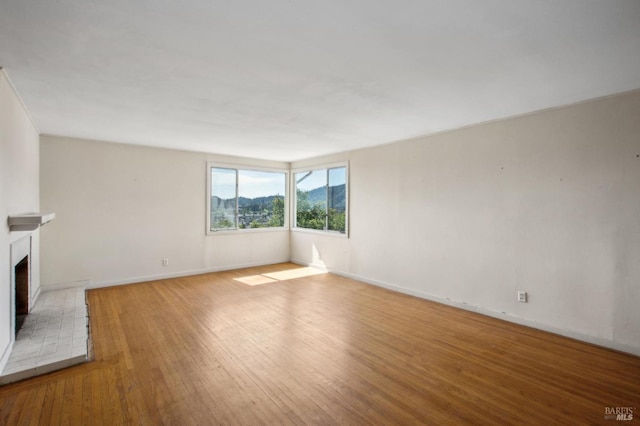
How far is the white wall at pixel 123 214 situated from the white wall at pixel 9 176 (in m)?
1.07

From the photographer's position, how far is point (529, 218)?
357cm

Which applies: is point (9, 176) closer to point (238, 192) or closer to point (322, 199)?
point (238, 192)

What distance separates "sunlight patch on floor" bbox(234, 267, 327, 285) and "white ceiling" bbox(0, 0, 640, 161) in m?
3.07

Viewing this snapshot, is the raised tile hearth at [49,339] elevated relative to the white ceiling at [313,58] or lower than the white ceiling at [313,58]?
lower

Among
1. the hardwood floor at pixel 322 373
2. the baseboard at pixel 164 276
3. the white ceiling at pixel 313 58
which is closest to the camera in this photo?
the white ceiling at pixel 313 58

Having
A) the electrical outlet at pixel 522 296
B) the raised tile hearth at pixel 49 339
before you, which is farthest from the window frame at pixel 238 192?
the electrical outlet at pixel 522 296

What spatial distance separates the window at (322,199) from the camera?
6275 millimetres

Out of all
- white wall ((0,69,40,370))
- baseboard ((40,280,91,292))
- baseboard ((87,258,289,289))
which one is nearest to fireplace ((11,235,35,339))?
white wall ((0,69,40,370))

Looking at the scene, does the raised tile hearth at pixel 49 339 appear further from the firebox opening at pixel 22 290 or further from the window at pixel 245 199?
the window at pixel 245 199

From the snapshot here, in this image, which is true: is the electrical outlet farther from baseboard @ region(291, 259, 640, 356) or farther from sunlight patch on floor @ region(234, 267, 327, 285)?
sunlight patch on floor @ region(234, 267, 327, 285)

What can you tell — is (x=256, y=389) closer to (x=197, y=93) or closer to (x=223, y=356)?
(x=223, y=356)

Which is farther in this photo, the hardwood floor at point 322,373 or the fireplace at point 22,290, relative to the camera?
the fireplace at point 22,290

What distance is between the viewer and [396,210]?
5090 mm

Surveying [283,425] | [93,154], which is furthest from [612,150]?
[93,154]
